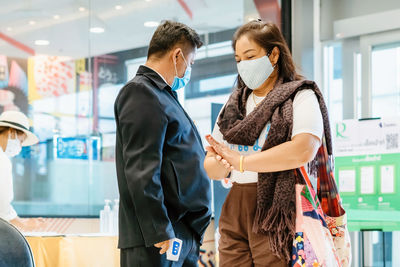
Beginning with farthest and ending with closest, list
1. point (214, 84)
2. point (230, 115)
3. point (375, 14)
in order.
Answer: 1. point (375, 14)
2. point (214, 84)
3. point (230, 115)

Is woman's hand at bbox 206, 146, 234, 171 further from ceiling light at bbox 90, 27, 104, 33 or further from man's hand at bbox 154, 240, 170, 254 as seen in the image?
ceiling light at bbox 90, 27, 104, 33

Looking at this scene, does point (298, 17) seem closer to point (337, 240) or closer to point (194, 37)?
point (194, 37)

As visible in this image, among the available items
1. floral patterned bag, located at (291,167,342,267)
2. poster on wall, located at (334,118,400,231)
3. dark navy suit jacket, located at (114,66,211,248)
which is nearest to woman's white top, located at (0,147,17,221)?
dark navy suit jacket, located at (114,66,211,248)

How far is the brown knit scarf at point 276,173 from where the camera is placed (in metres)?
1.67

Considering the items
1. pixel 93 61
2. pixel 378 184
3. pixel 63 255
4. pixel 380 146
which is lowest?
pixel 63 255

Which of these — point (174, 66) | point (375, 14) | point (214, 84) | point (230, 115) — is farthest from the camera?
point (375, 14)

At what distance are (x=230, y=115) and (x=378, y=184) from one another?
9.58 feet

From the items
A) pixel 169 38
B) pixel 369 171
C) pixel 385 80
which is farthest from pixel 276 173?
pixel 385 80

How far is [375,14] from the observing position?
480 centimetres

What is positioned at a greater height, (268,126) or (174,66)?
(174,66)

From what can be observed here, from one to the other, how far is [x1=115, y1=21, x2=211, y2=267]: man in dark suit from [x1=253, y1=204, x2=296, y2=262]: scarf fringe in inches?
15.4

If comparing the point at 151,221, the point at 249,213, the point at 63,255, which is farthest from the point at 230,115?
the point at 63,255

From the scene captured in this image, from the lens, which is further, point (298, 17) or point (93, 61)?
point (298, 17)

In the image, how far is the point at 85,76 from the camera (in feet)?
13.6
